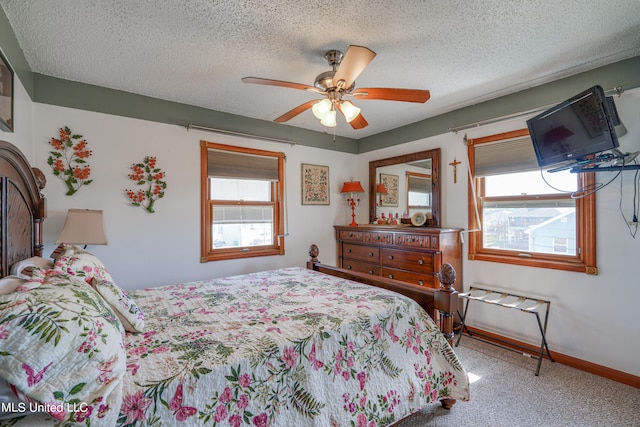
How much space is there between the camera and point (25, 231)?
69.7 inches

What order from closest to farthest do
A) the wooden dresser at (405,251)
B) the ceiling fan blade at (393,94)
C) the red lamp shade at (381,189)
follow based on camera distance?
the ceiling fan blade at (393,94) < the wooden dresser at (405,251) < the red lamp shade at (381,189)

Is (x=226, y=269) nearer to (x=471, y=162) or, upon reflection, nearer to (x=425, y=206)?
(x=425, y=206)

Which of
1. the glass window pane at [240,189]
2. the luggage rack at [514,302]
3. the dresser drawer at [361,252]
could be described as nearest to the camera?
the luggage rack at [514,302]

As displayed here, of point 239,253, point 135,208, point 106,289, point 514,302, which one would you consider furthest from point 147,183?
point 514,302

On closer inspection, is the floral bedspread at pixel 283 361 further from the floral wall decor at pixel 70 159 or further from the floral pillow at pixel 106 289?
the floral wall decor at pixel 70 159

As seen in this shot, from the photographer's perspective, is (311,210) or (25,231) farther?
(311,210)

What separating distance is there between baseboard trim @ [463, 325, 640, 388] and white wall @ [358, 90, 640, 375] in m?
0.03

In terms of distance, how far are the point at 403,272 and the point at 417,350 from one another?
1613 millimetres

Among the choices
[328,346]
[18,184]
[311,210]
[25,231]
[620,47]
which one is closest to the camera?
[328,346]

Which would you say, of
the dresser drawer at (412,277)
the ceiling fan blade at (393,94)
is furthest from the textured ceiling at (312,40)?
the dresser drawer at (412,277)

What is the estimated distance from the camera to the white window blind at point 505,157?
2.78 metres

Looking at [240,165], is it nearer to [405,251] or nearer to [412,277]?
[405,251]

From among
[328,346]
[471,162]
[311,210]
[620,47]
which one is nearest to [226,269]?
[311,210]

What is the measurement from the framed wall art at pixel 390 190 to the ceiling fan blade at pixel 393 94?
6.71ft
